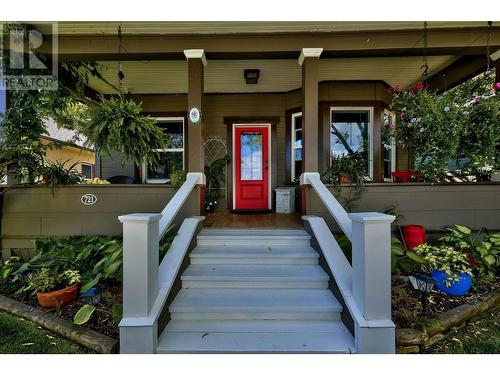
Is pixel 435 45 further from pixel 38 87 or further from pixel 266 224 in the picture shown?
pixel 38 87

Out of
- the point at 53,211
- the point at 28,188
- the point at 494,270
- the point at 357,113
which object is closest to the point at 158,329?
the point at 53,211

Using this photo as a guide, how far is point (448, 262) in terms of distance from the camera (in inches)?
111

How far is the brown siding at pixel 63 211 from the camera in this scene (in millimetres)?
3734

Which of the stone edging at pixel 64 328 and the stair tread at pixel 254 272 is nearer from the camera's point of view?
the stone edging at pixel 64 328

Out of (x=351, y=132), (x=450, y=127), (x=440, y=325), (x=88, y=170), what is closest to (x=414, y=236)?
(x=440, y=325)

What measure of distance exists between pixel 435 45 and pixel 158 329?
4.87 metres

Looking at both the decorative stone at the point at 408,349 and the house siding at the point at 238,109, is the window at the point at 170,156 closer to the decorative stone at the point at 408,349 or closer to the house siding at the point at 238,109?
the house siding at the point at 238,109

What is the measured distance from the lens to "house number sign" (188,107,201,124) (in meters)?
3.80

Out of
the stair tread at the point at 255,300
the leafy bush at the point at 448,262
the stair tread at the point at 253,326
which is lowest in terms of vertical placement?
the stair tread at the point at 253,326

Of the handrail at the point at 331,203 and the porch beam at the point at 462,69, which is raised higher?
the porch beam at the point at 462,69

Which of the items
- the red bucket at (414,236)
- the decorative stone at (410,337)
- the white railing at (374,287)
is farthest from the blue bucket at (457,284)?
the white railing at (374,287)

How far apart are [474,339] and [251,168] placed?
4.50 metres

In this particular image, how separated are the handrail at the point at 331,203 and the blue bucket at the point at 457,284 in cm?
120

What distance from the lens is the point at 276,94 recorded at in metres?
5.88
